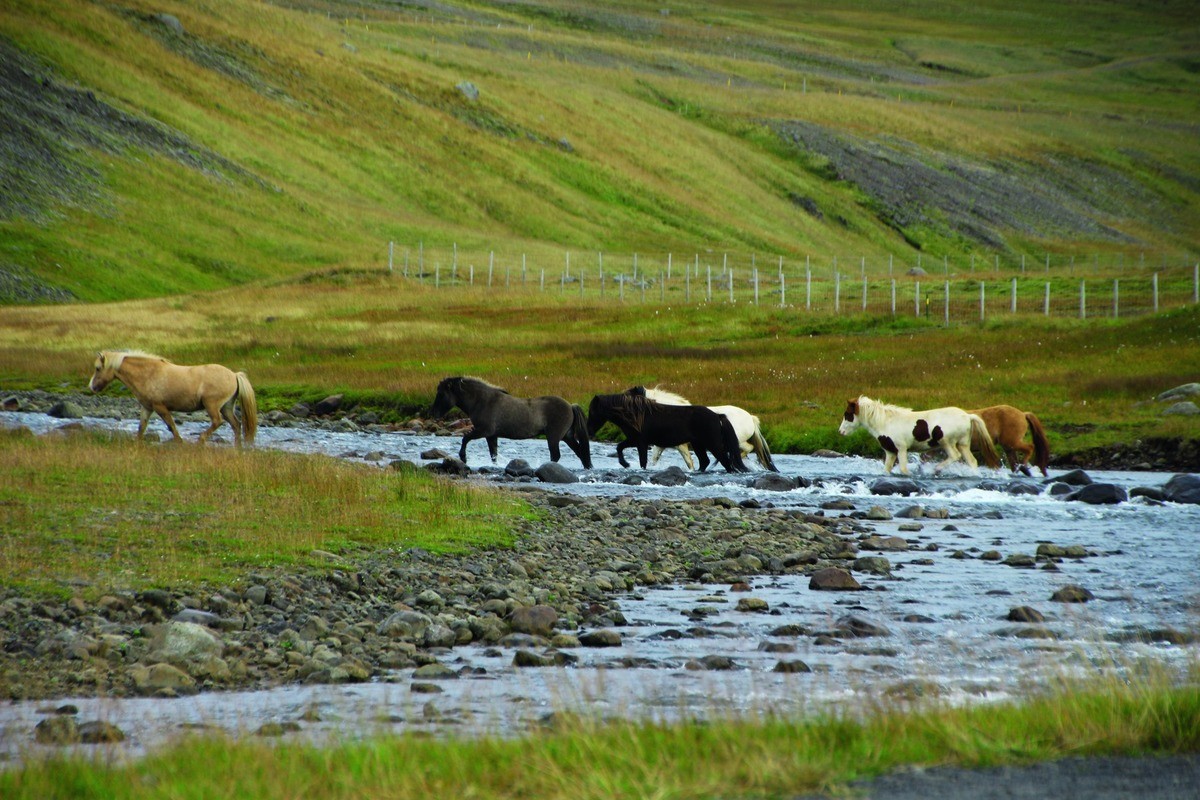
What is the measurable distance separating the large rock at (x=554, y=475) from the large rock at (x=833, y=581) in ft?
35.8

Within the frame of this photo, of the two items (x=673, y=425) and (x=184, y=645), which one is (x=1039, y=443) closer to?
(x=673, y=425)

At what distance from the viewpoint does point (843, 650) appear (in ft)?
37.8

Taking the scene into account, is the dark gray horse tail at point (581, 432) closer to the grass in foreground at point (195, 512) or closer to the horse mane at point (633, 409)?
the horse mane at point (633, 409)

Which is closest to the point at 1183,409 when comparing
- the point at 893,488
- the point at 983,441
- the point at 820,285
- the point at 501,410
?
the point at 983,441

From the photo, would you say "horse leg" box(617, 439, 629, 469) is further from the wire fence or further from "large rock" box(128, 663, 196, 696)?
the wire fence

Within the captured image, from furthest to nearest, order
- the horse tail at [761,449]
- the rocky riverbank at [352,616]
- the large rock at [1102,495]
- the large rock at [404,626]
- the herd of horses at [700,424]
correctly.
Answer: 1. the horse tail at [761,449]
2. the herd of horses at [700,424]
3. the large rock at [1102,495]
4. the large rock at [404,626]
5. the rocky riverbank at [352,616]

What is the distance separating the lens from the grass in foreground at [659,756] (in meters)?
6.46

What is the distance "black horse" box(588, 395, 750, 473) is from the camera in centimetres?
2700

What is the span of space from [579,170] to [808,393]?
355 feet

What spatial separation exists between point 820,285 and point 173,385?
59.0 metres

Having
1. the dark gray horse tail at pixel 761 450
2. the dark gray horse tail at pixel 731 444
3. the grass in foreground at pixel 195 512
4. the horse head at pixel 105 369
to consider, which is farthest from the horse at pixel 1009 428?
the horse head at pixel 105 369

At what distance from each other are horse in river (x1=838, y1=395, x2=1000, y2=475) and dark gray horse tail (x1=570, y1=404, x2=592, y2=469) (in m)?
6.18

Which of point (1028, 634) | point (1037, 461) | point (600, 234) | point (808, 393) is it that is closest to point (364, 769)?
point (1028, 634)

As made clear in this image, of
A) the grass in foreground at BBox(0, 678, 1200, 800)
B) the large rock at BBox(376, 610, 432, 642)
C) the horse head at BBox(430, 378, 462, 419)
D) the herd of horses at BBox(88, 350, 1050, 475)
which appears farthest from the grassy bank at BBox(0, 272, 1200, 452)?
the grass in foreground at BBox(0, 678, 1200, 800)
